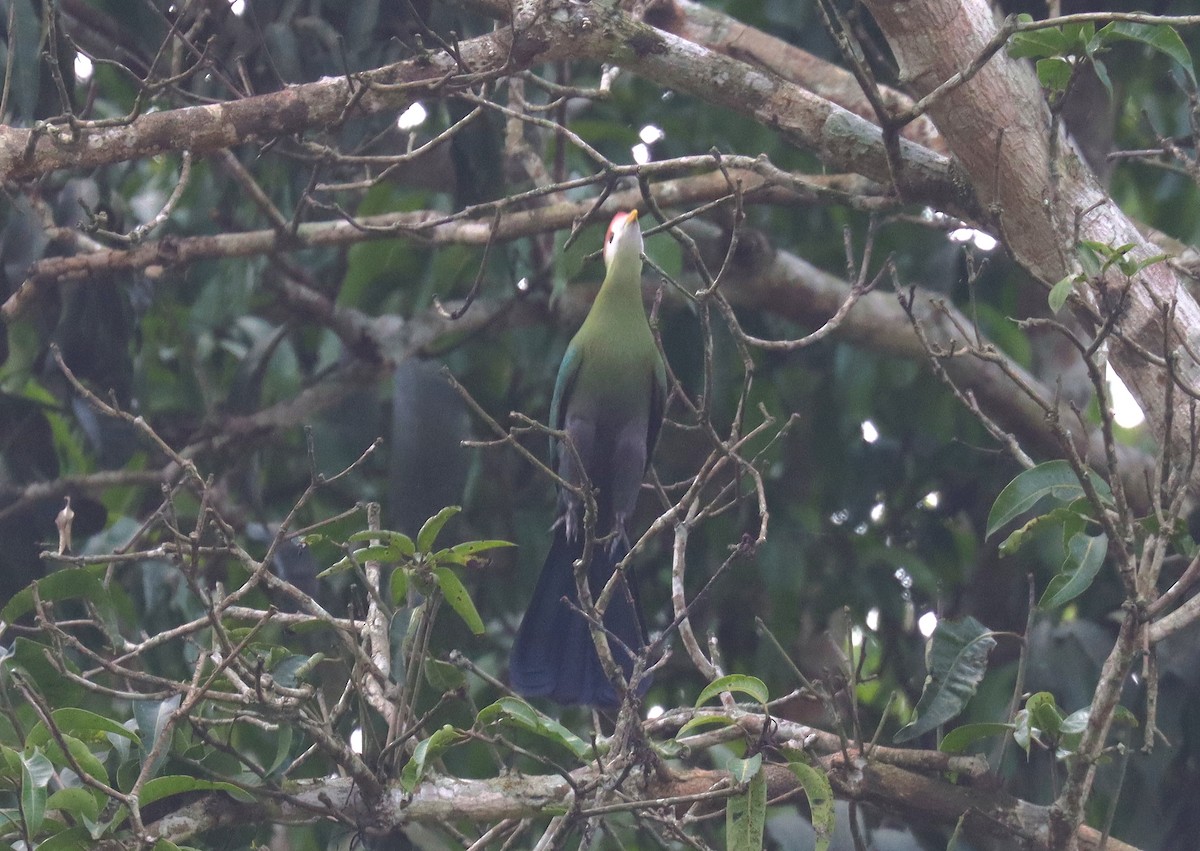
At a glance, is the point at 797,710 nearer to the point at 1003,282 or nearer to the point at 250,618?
the point at 1003,282

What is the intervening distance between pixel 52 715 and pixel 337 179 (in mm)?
2561

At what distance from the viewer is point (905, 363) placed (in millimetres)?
4102

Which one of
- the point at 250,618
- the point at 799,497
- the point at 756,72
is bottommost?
the point at 799,497

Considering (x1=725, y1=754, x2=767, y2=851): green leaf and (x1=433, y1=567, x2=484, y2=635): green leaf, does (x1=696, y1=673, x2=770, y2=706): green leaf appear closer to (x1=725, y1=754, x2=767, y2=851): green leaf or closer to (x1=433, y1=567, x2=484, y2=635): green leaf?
(x1=725, y1=754, x2=767, y2=851): green leaf

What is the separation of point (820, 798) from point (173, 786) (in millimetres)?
1102

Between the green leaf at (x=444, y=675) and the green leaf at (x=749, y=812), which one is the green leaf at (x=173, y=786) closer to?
the green leaf at (x=444, y=675)

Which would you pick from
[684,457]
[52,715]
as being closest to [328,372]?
[684,457]

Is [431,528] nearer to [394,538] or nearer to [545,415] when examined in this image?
[394,538]

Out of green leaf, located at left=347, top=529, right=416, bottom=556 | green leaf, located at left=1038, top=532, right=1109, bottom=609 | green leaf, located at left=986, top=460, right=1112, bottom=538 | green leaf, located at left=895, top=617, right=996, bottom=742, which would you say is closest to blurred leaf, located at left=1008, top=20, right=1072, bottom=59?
green leaf, located at left=986, top=460, right=1112, bottom=538

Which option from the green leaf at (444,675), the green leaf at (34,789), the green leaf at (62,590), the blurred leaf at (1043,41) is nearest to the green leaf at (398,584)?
the green leaf at (444,675)

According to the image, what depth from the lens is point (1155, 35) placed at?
239 centimetres

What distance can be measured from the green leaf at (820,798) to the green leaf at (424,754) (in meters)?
0.59

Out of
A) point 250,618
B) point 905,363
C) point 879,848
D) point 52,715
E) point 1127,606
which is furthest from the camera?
point 905,363

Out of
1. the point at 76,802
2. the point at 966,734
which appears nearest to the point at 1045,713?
the point at 966,734
